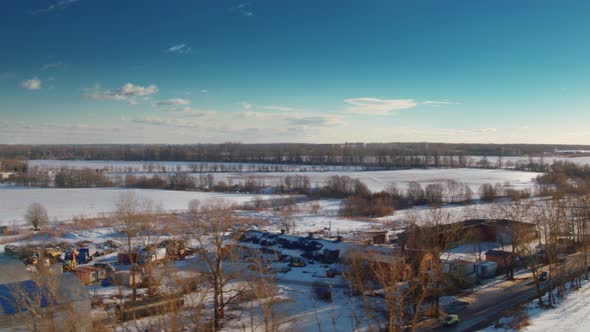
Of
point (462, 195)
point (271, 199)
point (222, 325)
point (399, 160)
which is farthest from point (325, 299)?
point (399, 160)

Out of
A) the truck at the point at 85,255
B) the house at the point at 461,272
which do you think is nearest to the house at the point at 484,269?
the house at the point at 461,272

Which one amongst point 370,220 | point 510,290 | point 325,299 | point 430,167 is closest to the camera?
point 325,299

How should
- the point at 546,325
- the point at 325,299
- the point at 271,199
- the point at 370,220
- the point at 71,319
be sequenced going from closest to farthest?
the point at 71,319 → the point at 546,325 → the point at 325,299 → the point at 370,220 → the point at 271,199

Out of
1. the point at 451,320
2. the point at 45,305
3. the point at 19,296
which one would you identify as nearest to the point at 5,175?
the point at 45,305

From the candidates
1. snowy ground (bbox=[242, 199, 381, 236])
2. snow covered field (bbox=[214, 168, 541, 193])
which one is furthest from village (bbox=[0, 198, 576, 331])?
snow covered field (bbox=[214, 168, 541, 193])

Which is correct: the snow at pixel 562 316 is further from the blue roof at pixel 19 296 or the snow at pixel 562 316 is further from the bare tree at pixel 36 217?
the bare tree at pixel 36 217

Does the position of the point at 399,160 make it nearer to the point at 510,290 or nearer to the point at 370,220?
the point at 370,220

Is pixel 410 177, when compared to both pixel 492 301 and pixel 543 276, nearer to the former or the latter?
pixel 543 276
